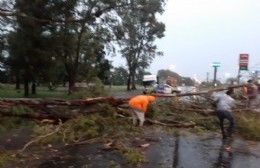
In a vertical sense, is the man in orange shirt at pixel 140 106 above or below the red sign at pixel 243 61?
below

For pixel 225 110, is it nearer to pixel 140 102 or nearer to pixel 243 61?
pixel 140 102

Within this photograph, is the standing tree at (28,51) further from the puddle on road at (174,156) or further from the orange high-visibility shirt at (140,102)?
the puddle on road at (174,156)

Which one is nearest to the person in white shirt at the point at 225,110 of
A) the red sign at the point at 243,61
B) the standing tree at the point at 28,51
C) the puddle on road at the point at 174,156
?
the puddle on road at the point at 174,156

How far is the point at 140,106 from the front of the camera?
11391 millimetres

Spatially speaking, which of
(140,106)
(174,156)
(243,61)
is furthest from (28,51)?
(174,156)

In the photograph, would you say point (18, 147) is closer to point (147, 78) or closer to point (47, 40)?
point (47, 40)

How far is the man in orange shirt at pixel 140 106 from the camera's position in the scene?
37.4 feet

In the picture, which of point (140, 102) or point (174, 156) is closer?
point (174, 156)

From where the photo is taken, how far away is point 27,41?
→ 3014cm

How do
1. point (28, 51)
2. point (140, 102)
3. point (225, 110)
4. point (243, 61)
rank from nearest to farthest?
1. point (225, 110)
2. point (140, 102)
3. point (243, 61)
4. point (28, 51)

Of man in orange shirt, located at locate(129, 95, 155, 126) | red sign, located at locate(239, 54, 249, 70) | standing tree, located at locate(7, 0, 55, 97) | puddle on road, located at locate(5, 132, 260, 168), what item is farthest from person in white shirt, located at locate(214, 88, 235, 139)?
standing tree, located at locate(7, 0, 55, 97)

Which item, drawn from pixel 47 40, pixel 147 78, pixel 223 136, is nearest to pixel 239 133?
pixel 223 136

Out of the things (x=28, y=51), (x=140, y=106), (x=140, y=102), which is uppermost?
(x=28, y=51)

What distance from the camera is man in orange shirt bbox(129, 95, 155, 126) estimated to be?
11391 mm
